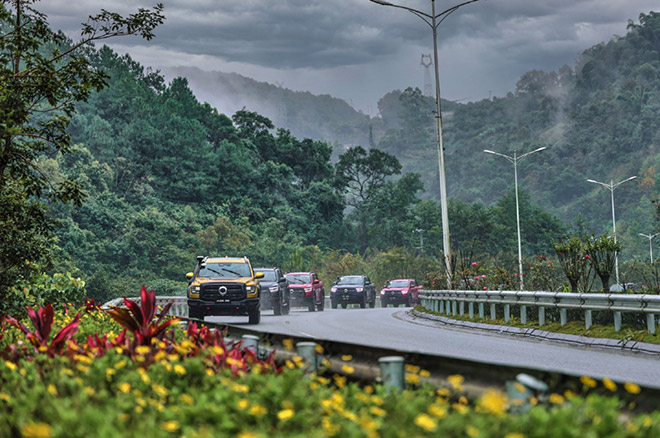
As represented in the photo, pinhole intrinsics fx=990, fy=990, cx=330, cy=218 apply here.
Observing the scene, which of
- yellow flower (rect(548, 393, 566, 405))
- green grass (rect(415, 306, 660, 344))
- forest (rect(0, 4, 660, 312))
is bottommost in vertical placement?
green grass (rect(415, 306, 660, 344))

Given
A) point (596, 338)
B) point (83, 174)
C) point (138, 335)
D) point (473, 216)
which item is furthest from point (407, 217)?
point (138, 335)

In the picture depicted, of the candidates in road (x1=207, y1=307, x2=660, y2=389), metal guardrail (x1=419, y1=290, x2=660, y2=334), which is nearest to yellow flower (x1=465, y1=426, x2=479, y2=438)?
road (x1=207, y1=307, x2=660, y2=389)

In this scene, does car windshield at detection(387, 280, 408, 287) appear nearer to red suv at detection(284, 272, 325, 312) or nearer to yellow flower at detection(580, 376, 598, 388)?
red suv at detection(284, 272, 325, 312)

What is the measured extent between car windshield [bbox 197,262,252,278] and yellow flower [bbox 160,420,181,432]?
78.3ft

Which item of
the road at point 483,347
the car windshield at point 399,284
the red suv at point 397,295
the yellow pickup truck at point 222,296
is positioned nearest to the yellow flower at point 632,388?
the road at point 483,347

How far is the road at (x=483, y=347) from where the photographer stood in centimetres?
1444

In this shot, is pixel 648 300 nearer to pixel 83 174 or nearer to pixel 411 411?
pixel 411 411

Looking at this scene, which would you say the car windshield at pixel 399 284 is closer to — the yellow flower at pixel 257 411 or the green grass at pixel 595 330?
the green grass at pixel 595 330

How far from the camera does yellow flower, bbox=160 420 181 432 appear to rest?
5.25 meters

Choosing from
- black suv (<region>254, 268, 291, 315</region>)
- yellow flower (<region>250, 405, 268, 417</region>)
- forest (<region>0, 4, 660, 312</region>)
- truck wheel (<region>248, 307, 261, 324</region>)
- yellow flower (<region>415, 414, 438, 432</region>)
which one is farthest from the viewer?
forest (<region>0, 4, 660, 312</region>)

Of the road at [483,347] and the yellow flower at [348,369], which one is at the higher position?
the yellow flower at [348,369]

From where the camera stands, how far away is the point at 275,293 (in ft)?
126

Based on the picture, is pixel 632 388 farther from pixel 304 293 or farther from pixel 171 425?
pixel 304 293

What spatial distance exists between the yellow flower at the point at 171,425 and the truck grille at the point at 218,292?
905 inches
